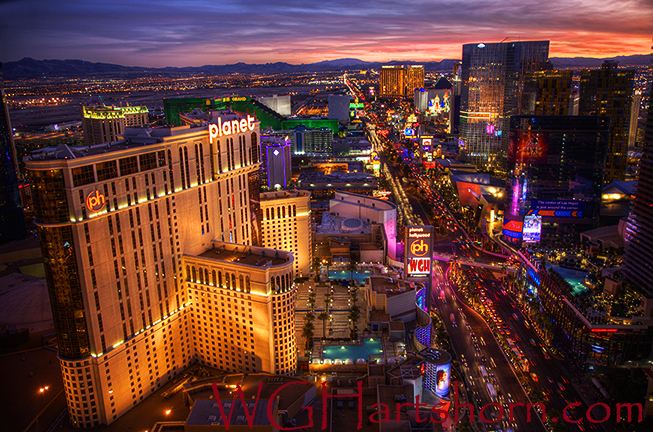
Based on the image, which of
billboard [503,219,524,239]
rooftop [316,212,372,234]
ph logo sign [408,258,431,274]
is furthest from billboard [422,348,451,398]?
billboard [503,219,524,239]

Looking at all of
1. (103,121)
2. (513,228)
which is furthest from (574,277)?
(103,121)

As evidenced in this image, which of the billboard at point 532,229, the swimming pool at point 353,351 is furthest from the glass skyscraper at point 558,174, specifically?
the swimming pool at point 353,351

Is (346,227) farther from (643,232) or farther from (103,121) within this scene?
(103,121)

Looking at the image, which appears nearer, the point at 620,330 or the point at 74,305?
the point at 74,305

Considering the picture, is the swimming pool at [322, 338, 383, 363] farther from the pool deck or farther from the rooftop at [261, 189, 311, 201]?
the rooftop at [261, 189, 311, 201]

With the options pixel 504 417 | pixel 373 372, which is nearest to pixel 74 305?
pixel 373 372

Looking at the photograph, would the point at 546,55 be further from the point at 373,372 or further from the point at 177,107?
the point at 373,372
